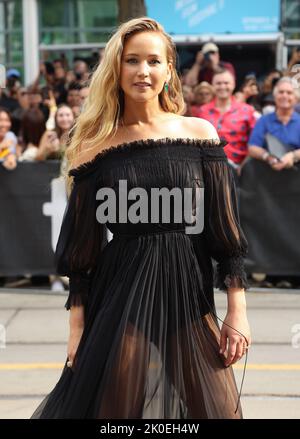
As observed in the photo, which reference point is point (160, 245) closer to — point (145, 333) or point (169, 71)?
point (145, 333)

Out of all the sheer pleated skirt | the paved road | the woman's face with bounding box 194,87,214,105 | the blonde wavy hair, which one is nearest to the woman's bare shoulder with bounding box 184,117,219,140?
the blonde wavy hair

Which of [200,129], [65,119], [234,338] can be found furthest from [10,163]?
[234,338]

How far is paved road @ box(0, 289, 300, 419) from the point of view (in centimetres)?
519

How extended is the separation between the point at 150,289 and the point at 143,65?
79 cm

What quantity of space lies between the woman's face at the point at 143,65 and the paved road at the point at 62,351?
236cm

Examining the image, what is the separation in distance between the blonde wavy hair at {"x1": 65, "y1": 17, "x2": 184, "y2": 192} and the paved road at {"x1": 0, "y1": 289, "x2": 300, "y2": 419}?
7.14ft

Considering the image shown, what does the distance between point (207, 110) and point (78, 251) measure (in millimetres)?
5366

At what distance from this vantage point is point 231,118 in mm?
8312

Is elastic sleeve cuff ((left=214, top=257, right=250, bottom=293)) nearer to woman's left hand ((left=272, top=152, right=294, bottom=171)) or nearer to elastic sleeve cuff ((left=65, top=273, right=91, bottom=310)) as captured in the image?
elastic sleeve cuff ((left=65, top=273, right=91, bottom=310))

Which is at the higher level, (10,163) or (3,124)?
(3,124)

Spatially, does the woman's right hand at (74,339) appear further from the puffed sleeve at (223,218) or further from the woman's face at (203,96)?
the woman's face at (203,96)

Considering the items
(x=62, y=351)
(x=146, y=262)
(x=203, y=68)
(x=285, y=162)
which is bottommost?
(x=62, y=351)

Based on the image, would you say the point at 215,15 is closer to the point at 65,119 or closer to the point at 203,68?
the point at 203,68

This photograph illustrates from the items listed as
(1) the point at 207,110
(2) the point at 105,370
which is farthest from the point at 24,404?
(1) the point at 207,110
